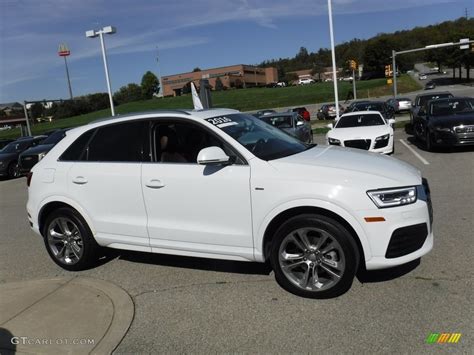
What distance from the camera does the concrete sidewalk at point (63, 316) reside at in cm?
355

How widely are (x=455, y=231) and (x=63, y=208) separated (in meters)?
4.76

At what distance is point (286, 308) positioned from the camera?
3896 mm

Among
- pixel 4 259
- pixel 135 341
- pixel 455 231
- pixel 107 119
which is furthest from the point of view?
pixel 4 259

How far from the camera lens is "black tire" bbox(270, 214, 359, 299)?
12.6 ft

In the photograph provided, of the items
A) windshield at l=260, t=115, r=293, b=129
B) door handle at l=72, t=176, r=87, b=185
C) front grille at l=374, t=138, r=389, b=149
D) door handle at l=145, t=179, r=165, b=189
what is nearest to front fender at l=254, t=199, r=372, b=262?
door handle at l=145, t=179, r=165, b=189

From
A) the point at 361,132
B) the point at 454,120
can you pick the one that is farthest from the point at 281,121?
the point at 454,120

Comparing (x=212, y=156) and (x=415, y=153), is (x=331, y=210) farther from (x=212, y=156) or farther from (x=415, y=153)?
(x=415, y=153)

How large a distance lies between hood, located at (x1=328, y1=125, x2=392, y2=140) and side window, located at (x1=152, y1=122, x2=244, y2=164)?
760 cm

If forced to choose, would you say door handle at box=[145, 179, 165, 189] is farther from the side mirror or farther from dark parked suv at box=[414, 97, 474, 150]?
dark parked suv at box=[414, 97, 474, 150]

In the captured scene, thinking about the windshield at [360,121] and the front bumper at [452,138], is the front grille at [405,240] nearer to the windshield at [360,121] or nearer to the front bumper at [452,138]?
the front bumper at [452,138]

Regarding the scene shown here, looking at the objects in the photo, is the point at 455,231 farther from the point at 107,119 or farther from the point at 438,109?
the point at 438,109

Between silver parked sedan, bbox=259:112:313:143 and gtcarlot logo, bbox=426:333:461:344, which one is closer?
gtcarlot logo, bbox=426:333:461:344

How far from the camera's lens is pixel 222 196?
165 inches

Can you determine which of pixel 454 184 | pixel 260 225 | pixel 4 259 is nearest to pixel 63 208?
pixel 4 259
